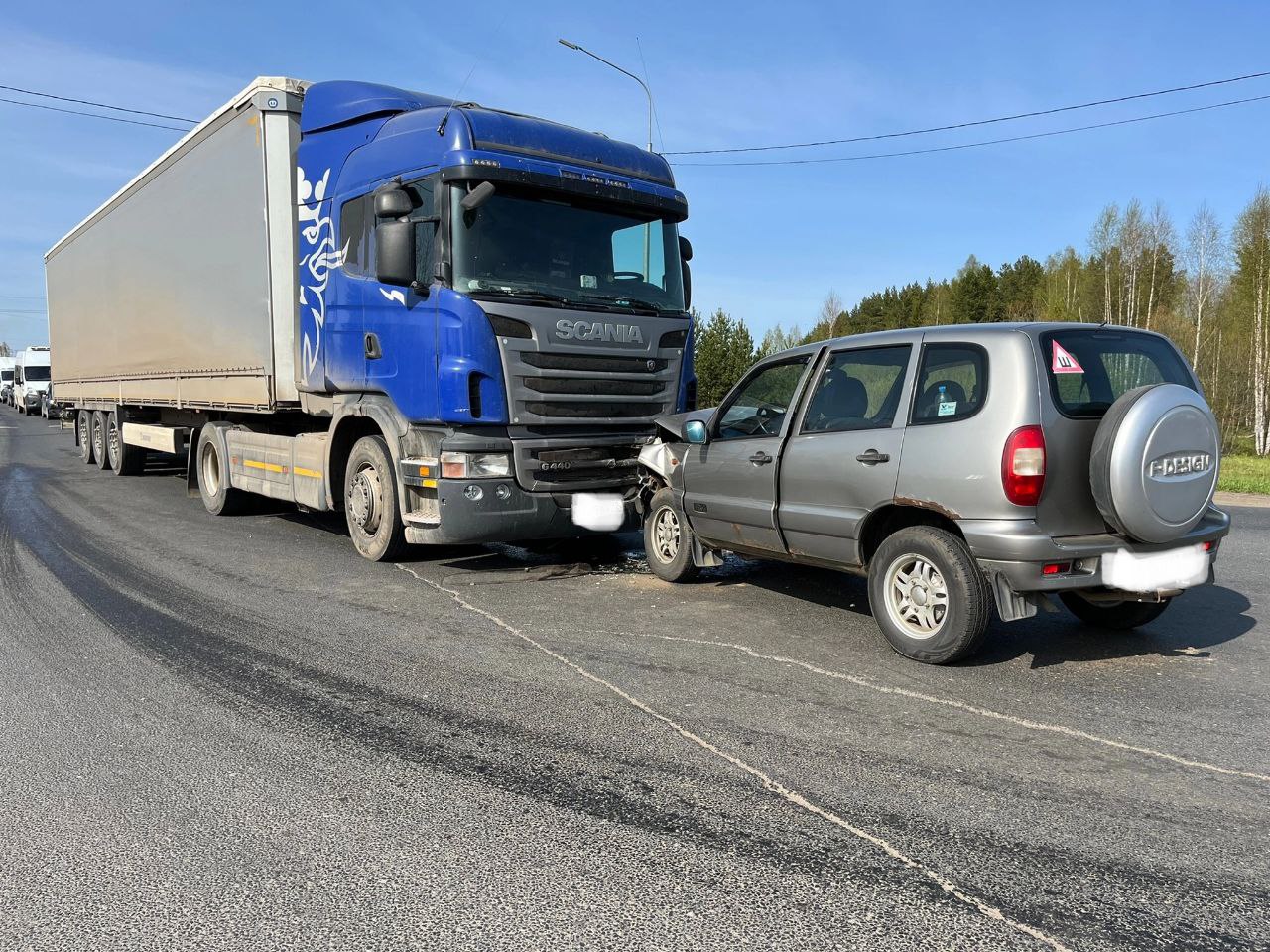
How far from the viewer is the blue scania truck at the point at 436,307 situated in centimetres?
698

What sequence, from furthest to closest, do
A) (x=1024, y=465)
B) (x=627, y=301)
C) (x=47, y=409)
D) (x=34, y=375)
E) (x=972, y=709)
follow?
(x=34, y=375)
(x=47, y=409)
(x=627, y=301)
(x=1024, y=465)
(x=972, y=709)

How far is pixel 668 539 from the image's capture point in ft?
24.2

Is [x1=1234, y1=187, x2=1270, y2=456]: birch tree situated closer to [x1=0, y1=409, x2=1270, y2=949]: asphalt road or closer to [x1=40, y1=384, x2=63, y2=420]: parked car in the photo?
[x1=0, y1=409, x2=1270, y2=949]: asphalt road

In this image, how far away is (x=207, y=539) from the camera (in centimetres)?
930

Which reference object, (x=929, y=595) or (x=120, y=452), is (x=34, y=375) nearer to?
(x=120, y=452)

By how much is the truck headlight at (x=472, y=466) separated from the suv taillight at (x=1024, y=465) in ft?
12.6

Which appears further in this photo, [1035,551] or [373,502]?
[373,502]

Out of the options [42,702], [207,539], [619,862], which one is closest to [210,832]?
[619,862]

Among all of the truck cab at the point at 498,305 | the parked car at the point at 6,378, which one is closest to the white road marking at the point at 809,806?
the truck cab at the point at 498,305

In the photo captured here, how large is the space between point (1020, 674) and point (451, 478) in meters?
4.16

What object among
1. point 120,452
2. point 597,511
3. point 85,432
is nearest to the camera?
point 597,511

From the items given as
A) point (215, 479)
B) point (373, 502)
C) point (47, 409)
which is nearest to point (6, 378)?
point (47, 409)

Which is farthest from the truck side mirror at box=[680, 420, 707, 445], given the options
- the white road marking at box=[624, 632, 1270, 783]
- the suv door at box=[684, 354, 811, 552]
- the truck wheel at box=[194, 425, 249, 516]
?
the truck wheel at box=[194, 425, 249, 516]

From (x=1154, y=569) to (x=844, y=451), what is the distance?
5.66ft
